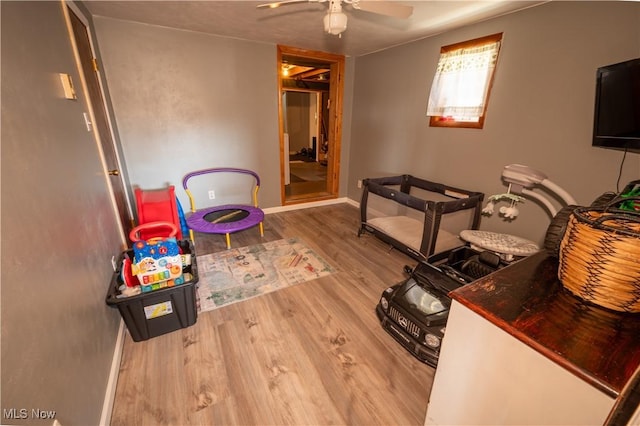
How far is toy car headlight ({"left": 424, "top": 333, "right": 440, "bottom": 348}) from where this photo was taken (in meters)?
1.47

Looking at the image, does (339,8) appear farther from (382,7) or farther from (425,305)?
(425,305)

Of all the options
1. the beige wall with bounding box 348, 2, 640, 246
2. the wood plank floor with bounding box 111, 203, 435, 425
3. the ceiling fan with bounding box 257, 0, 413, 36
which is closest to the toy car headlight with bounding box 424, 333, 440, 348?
the wood plank floor with bounding box 111, 203, 435, 425

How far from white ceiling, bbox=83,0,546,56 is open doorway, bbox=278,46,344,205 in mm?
704

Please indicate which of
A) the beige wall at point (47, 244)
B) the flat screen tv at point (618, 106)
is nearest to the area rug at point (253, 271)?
the beige wall at point (47, 244)

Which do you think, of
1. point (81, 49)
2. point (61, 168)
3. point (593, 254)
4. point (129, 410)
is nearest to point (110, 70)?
point (81, 49)

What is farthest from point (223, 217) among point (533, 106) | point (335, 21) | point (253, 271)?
point (533, 106)

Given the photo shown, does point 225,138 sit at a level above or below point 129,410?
above

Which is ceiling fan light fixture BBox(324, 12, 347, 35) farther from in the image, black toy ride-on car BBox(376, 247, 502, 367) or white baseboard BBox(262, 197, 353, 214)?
white baseboard BBox(262, 197, 353, 214)

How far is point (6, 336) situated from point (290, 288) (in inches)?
66.0

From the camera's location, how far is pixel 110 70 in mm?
2654

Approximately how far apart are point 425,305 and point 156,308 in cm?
172

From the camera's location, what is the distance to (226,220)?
3041mm

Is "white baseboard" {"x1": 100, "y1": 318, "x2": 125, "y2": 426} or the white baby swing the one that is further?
the white baby swing

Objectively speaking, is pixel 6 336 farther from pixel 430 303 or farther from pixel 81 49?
pixel 81 49
